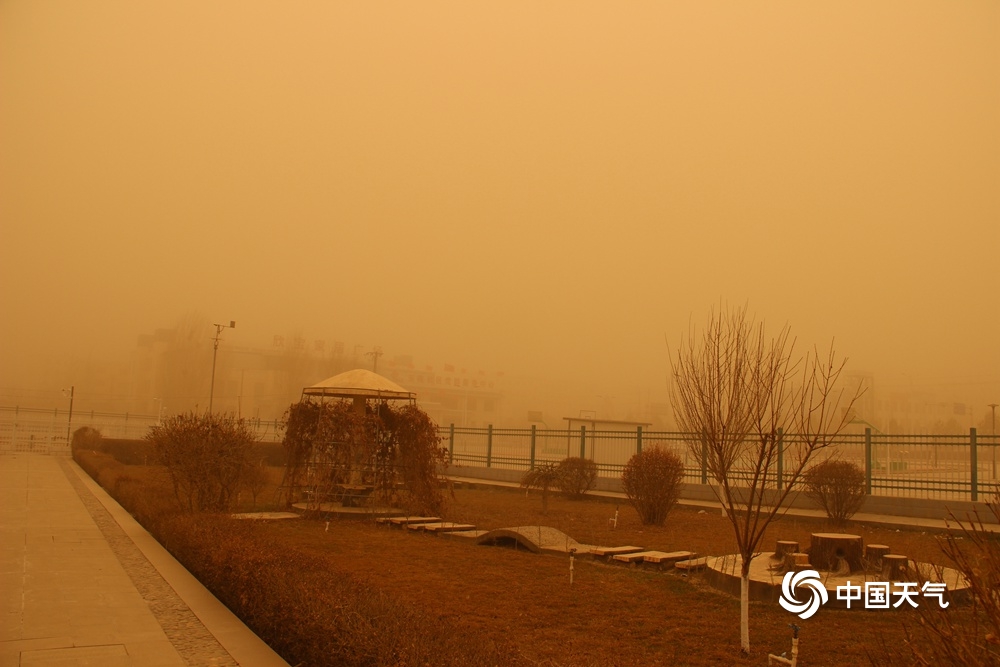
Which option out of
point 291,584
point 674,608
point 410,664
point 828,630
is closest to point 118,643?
point 291,584

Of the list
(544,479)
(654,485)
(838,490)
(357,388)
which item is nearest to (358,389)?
(357,388)

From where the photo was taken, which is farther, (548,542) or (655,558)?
(548,542)

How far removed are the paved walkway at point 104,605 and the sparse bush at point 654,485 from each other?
8991mm

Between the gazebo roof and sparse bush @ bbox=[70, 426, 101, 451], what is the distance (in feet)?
77.5

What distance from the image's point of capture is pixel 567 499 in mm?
22406

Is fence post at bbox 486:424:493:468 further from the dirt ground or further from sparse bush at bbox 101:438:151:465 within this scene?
the dirt ground

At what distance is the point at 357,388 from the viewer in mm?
17078

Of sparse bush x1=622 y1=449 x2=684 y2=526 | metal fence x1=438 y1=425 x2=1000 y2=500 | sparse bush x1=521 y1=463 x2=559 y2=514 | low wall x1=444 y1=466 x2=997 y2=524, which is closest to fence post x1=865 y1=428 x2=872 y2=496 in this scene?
metal fence x1=438 y1=425 x2=1000 y2=500

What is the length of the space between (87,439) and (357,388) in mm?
25157

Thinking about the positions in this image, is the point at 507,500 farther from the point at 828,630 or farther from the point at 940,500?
the point at 828,630

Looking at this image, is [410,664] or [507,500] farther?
[507,500]

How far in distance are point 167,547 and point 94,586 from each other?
284 centimetres

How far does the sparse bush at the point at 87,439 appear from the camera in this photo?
118 feet

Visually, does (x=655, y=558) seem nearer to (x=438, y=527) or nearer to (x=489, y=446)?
(x=438, y=527)
